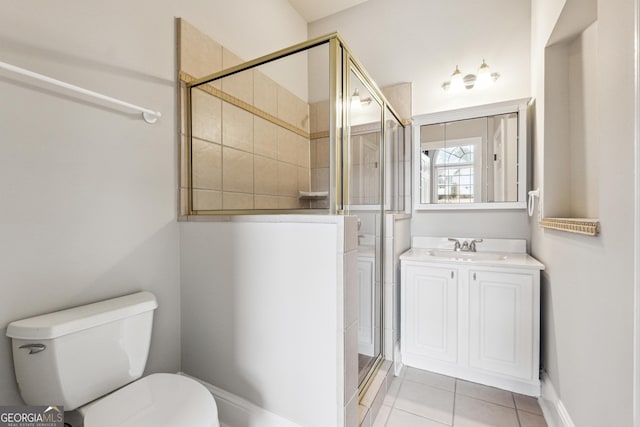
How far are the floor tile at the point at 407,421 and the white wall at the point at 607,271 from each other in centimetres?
63

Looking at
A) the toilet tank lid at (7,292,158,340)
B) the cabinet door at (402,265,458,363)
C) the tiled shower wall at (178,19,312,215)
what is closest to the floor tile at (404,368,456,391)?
the cabinet door at (402,265,458,363)

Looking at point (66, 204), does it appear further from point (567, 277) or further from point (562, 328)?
point (562, 328)

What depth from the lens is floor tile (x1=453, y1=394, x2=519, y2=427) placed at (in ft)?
4.87

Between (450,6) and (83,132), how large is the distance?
2.73 metres

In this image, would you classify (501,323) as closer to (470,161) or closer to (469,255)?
(469,255)

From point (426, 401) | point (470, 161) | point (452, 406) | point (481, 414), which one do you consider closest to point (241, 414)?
point (426, 401)

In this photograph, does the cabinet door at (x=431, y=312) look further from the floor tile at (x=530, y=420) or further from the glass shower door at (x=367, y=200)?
the floor tile at (x=530, y=420)

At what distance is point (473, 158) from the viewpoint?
7.11 ft

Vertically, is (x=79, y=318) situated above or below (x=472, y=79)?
below

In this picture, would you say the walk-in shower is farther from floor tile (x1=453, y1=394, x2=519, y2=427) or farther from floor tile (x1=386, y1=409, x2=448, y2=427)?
floor tile (x1=453, y1=394, x2=519, y2=427)

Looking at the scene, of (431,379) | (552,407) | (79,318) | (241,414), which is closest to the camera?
(79,318)

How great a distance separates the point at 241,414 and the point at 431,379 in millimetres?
1257

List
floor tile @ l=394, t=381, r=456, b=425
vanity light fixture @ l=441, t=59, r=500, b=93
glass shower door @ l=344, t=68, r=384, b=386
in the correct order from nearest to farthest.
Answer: glass shower door @ l=344, t=68, r=384, b=386, floor tile @ l=394, t=381, r=456, b=425, vanity light fixture @ l=441, t=59, r=500, b=93

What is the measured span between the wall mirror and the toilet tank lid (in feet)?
6.76
